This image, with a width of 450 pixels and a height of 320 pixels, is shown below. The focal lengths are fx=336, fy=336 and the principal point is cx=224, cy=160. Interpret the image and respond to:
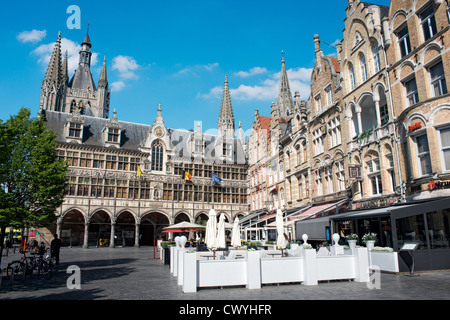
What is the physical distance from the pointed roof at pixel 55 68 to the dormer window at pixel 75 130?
3278 cm

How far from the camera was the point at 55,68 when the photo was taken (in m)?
62.5

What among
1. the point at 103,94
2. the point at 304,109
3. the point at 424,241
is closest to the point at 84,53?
the point at 103,94

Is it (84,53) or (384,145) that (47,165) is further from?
(84,53)

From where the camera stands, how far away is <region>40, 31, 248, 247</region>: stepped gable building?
32.8 metres

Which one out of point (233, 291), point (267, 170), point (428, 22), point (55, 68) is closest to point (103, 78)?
point (55, 68)

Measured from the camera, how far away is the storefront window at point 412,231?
1210cm

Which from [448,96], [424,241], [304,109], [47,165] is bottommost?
[424,241]

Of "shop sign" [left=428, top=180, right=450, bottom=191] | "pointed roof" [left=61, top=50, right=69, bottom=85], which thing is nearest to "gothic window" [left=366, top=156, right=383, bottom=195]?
"shop sign" [left=428, top=180, right=450, bottom=191]

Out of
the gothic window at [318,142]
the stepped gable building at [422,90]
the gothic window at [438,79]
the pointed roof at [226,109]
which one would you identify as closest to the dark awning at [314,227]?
the stepped gable building at [422,90]

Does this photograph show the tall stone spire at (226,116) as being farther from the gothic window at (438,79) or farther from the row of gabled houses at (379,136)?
the gothic window at (438,79)

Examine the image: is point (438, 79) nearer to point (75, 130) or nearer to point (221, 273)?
point (221, 273)

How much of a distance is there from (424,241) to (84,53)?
255 ft

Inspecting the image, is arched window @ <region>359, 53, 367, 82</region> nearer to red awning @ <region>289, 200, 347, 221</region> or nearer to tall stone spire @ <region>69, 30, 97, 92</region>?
red awning @ <region>289, 200, 347, 221</region>

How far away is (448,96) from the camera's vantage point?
12.9 m
